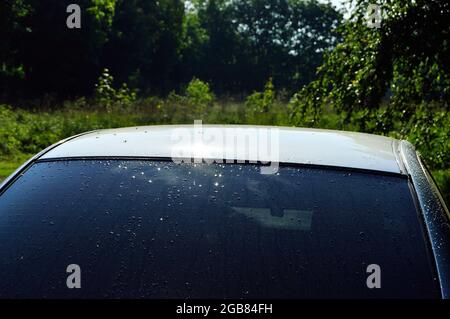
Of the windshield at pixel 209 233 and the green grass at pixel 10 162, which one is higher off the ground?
the windshield at pixel 209 233

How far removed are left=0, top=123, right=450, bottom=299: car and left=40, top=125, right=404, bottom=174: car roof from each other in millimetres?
12

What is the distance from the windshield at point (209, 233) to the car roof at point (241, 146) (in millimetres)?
83

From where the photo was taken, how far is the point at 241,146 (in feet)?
9.09

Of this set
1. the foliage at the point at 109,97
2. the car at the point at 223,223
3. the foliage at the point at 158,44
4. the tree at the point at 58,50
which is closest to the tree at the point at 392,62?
the foliage at the point at 158,44

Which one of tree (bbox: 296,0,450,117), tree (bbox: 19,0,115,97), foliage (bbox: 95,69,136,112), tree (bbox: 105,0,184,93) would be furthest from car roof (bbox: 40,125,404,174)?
tree (bbox: 105,0,184,93)

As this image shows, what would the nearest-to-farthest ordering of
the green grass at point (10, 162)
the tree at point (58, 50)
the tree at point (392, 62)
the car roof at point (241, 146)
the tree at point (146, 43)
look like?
the car roof at point (241, 146), the tree at point (392, 62), the green grass at point (10, 162), the tree at point (58, 50), the tree at point (146, 43)

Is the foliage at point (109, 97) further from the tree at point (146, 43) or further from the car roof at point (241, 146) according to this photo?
the tree at point (146, 43)

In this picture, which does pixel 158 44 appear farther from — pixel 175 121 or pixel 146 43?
pixel 175 121

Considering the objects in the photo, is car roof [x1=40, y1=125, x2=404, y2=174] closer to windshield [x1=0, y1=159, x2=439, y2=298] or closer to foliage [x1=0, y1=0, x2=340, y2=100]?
windshield [x1=0, y1=159, x2=439, y2=298]

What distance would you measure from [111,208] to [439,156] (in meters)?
9.30

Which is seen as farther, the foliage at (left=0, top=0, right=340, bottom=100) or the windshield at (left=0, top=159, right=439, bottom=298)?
the foliage at (left=0, top=0, right=340, bottom=100)

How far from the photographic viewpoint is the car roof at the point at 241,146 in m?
2.63

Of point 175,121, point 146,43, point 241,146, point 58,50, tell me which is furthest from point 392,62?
point 146,43

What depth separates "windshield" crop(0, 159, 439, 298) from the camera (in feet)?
6.73
